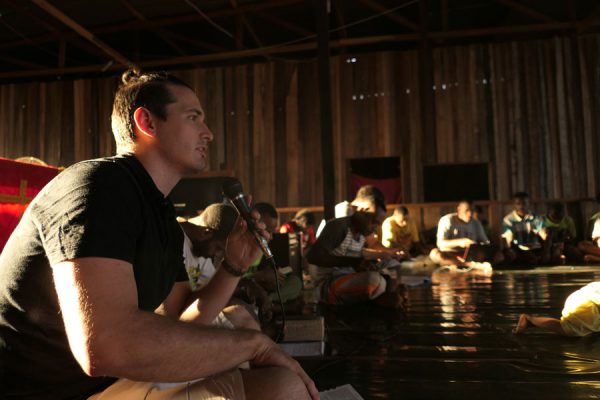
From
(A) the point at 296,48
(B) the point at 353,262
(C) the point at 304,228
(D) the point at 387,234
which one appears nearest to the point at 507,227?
(D) the point at 387,234

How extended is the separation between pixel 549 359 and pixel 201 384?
6.86 feet

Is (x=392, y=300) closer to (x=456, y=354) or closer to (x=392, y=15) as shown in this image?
(x=456, y=354)

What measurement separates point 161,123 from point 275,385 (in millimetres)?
668

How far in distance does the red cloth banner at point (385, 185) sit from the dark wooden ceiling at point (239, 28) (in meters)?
2.94

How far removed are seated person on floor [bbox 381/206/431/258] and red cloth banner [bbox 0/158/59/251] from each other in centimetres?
604

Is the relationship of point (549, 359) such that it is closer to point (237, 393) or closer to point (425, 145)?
point (237, 393)

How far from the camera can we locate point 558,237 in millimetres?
8781

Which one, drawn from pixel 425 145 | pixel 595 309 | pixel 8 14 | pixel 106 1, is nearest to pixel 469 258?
pixel 425 145

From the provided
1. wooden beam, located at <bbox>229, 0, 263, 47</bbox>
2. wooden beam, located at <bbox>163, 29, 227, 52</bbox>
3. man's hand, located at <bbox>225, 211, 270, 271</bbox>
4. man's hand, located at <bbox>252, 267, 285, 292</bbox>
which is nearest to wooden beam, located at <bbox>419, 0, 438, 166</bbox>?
wooden beam, located at <bbox>229, 0, 263, 47</bbox>

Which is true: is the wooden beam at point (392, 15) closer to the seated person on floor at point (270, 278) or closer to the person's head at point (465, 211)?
the person's head at point (465, 211)

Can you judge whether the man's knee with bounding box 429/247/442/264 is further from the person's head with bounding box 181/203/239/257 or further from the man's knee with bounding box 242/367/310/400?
the man's knee with bounding box 242/367/310/400

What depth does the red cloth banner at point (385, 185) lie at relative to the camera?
1073cm

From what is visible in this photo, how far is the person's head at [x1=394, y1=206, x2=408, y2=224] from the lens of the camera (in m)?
8.35

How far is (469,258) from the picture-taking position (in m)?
7.24
